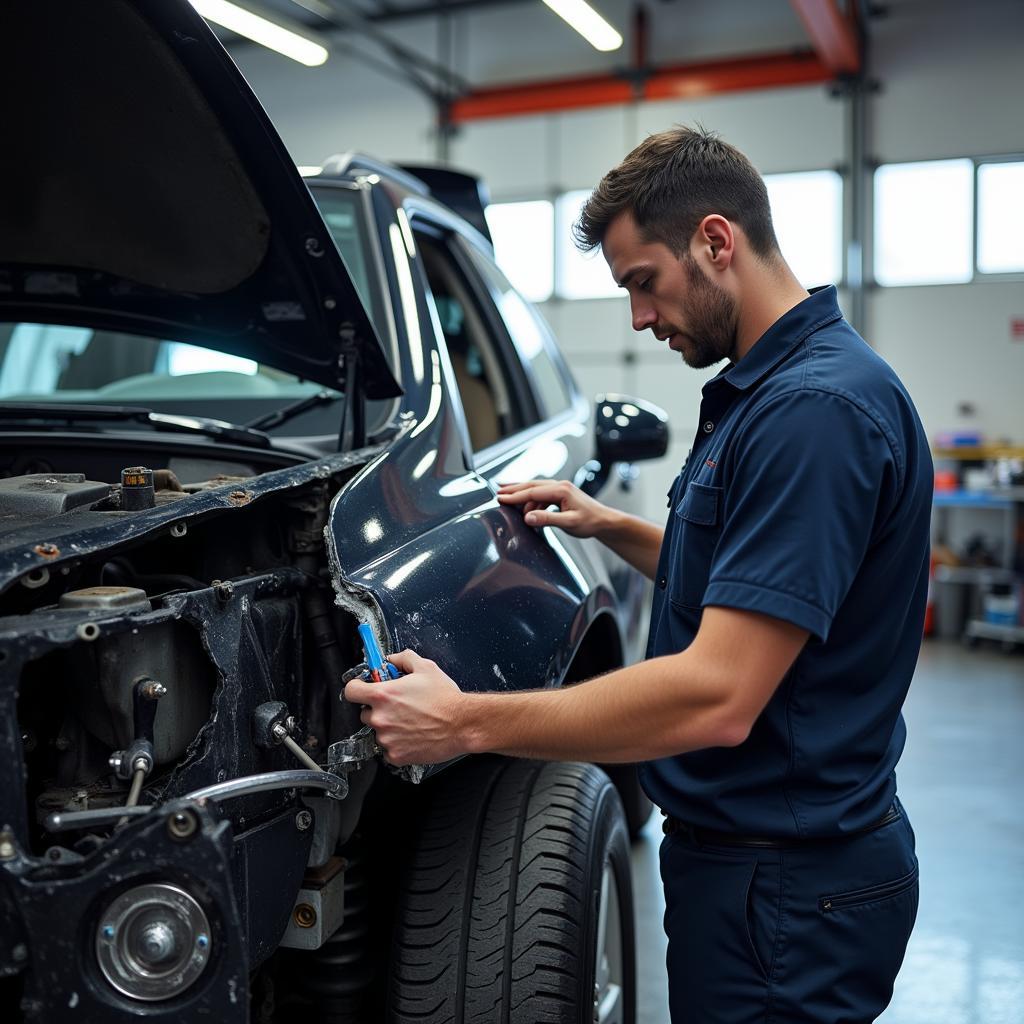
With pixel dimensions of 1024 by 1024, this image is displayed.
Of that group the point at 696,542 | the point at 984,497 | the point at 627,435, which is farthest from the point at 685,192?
the point at 984,497

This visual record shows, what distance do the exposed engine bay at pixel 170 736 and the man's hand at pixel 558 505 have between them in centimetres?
38

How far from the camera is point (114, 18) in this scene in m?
1.47

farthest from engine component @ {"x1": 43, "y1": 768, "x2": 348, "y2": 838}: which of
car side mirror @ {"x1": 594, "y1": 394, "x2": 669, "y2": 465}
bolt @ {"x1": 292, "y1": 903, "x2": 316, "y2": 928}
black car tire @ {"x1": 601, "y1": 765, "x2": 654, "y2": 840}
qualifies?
car side mirror @ {"x1": 594, "y1": 394, "x2": 669, "y2": 465}

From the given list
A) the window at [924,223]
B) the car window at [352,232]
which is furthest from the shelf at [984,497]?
the car window at [352,232]

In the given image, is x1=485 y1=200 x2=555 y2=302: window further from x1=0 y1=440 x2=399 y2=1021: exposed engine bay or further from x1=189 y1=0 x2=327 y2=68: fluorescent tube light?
x1=0 y1=440 x2=399 y2=1021: exposed engine bay

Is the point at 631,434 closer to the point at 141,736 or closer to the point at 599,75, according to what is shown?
the point at 141,736

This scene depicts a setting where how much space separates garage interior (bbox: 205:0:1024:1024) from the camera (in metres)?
8.46

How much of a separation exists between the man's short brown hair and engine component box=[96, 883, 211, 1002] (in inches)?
38.7

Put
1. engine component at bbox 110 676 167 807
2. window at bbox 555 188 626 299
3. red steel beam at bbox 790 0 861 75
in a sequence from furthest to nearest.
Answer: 1. window at bbox 555 188 626 299
2. red steel beam at bbox 790 0 861 75
3. engine component at bbox 110 676 167 807

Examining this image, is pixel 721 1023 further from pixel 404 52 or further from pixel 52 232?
pixel 404 52

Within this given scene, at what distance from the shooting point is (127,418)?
6.73ft

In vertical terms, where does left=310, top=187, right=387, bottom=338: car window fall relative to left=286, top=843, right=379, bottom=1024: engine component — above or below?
above

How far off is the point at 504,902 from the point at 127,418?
43.2 inches

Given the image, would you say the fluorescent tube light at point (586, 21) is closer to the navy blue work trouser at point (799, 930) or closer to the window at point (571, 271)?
the window at point (571, 271)
